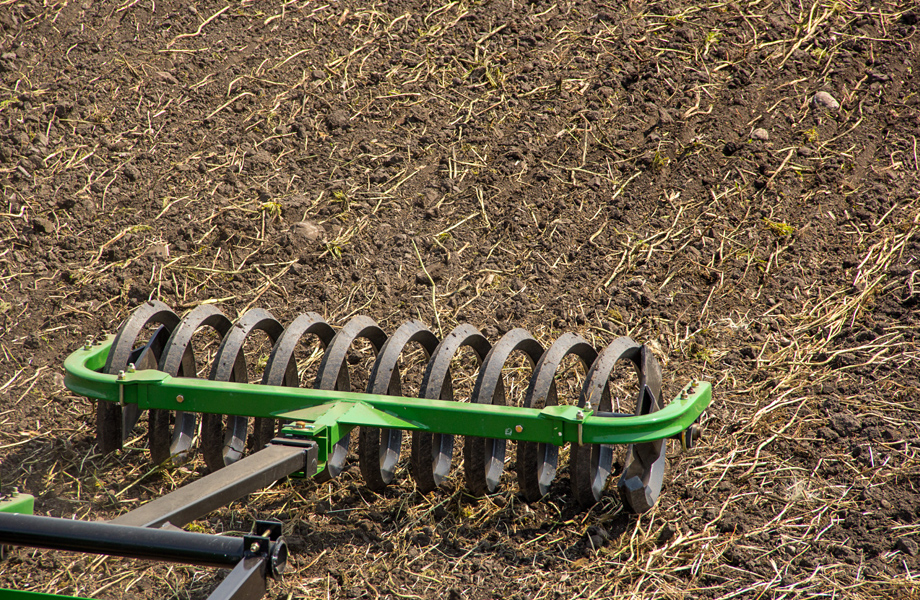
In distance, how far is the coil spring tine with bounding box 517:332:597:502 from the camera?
10.2ft

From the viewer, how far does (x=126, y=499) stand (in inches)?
131

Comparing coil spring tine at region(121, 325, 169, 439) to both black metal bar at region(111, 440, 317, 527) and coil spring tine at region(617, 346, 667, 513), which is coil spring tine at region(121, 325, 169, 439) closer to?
black metal bar at region(111, 440, 317, 527)

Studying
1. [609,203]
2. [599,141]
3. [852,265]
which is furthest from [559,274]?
[852,265]

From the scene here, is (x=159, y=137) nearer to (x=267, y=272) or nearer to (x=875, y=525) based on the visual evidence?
(x=267, y=272)

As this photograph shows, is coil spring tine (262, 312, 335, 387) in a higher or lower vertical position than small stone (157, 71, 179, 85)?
lower

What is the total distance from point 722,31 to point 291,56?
308 centimetres

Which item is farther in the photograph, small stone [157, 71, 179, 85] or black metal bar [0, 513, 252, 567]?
small stone [157, 71, 179, 85]

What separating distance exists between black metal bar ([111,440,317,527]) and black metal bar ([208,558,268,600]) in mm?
383

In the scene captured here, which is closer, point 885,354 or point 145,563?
point 145,563

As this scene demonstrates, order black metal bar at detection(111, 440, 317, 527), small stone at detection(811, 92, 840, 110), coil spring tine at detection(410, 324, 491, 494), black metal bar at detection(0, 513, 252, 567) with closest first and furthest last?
1. black metal bar at detection(0, 513, 252, 567)
2. black metal bar at detection(111, 440, 317, 527)
3. coil spring tine at detection(410, 324, 491, 494)
4. small stone at detection(811, 92, 840, 110)

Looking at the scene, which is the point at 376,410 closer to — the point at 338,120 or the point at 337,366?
the point at 337,366

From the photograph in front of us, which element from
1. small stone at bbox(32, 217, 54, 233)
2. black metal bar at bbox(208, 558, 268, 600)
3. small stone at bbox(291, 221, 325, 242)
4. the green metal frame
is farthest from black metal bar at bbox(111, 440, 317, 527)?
small stone at bbox(32, 217, 54, 233)

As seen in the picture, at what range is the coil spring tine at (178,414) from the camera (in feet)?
10.8

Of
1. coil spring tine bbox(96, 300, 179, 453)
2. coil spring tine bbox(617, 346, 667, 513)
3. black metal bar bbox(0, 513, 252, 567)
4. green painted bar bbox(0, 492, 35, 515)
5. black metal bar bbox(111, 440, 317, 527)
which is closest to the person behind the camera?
black metal bar bbox(0, 513, 252, 567)
